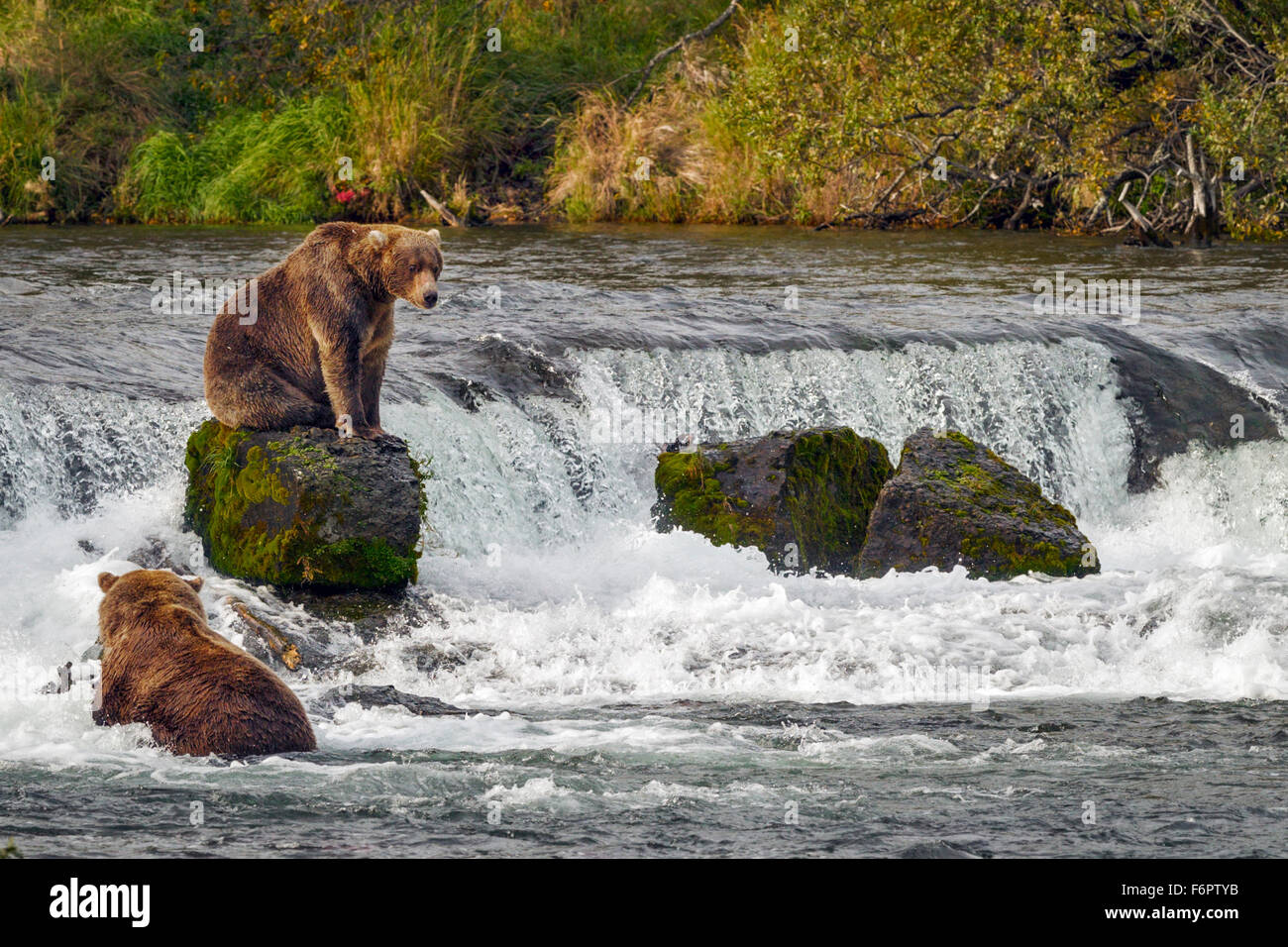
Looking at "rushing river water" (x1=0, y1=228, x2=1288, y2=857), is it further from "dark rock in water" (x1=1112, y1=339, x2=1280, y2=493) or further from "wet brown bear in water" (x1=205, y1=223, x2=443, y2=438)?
"wet brown bear in water" (x1=205, y1=223, x2=443, y2=438)

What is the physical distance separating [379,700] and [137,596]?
1313mm

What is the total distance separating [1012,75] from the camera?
69.6ft

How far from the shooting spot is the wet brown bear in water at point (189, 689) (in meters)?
7.02

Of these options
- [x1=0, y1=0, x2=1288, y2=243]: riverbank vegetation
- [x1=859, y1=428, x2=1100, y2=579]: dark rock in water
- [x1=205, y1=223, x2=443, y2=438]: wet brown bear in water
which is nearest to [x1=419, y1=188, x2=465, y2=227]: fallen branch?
[x1=0, y1=0, x2=1288, y2=243]: riverbank vegetation

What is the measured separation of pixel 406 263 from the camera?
9.50m

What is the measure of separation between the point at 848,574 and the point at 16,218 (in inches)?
743

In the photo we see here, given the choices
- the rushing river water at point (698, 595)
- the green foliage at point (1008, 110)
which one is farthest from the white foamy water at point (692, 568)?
the green foliage at point (1008, 110)

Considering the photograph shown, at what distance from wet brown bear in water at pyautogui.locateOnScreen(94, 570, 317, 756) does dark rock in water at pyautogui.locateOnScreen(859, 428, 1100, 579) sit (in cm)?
537

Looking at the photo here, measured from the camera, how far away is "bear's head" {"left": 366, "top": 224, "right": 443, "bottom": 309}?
9461mm

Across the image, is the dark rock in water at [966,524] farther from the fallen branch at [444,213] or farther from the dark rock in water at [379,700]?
the fallen branch at [444,213]

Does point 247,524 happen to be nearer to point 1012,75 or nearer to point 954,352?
point 954,352

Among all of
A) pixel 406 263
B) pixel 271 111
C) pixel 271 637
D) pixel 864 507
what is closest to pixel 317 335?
pixel 406 263

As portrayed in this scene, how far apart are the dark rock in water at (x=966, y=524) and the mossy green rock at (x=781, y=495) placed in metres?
0.28
